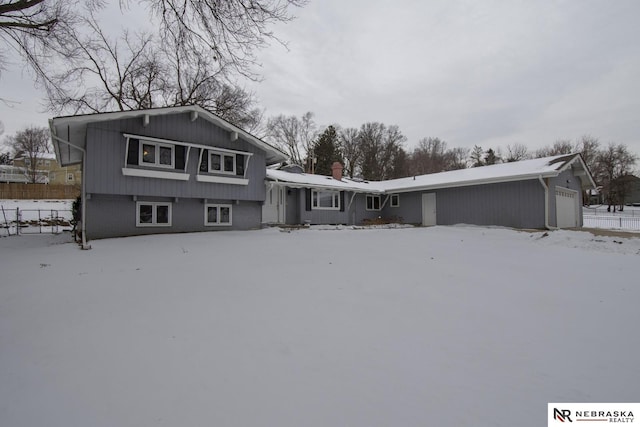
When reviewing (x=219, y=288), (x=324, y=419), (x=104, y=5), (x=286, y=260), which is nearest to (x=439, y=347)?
(x=324, y=419)

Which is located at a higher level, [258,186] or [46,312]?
[258,186]

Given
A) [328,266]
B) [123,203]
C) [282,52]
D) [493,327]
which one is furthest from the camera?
[123,203]

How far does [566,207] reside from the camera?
49.4 feet

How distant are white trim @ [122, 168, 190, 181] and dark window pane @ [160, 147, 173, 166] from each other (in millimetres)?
477

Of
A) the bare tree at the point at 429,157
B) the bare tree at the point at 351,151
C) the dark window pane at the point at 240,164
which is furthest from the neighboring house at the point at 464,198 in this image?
the bare tree at the point at 429,157

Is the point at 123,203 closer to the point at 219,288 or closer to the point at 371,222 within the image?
the point at 219,288

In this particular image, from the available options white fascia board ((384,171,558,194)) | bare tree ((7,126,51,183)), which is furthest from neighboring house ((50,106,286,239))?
bare tree ((7,126,51,183))

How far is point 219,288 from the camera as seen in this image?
4.32 m

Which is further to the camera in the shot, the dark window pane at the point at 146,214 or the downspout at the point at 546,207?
the downspout at the point at 546,207

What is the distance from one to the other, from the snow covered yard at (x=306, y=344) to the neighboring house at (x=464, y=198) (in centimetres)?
915

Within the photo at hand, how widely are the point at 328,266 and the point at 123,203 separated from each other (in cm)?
883

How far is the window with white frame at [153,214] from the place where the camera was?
10859 mm

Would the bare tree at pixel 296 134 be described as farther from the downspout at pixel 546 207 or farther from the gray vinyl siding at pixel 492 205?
the downspout at pixel 546 207

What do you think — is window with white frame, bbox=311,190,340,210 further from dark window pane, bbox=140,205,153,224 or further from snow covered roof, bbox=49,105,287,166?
dark window pane, bbox=140,205,153,224
